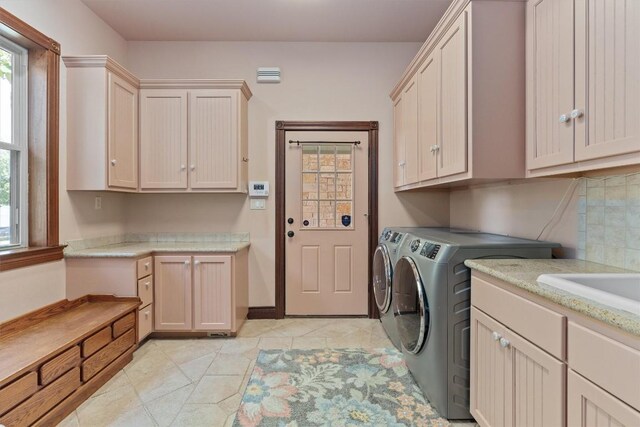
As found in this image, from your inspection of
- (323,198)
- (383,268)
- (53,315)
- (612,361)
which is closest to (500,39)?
(612,361)

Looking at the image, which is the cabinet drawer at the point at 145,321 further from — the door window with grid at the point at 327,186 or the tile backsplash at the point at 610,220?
the tile backsplash at the point at 610,220

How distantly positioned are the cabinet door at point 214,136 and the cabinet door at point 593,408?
260 cm

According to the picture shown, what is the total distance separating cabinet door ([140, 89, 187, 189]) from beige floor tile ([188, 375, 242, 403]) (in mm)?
1664

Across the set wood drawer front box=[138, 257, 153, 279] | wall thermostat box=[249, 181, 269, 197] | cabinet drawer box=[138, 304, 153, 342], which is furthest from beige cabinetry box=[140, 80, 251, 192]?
cabinet drawer box=[138, 304, 153, 342]

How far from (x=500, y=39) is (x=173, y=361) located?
9.66 feet

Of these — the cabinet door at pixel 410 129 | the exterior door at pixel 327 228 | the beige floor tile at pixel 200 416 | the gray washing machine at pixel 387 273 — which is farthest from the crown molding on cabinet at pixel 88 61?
the gray washing machine at pixel 387 273

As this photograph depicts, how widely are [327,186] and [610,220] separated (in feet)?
7.20

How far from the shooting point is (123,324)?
7.26ft

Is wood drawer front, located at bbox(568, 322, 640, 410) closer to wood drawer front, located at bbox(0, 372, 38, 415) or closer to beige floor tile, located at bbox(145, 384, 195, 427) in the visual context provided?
beige floor tile, located at bbox(145, 384, 195, 427)

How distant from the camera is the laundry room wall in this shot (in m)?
3.16

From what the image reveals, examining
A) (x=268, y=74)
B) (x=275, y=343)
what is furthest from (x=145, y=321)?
(x=268, y=74)

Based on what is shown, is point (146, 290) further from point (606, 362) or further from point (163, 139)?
point (606, 362)

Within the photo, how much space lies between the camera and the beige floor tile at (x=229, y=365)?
217 cm

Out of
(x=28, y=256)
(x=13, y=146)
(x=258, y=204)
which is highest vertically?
(x=13, y=146)
